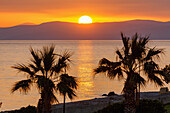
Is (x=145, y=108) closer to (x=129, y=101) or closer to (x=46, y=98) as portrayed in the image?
(x=129, y=101)

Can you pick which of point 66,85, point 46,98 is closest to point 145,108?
point 66,85

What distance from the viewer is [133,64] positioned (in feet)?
56.4

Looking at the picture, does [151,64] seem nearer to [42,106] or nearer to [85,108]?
[42,106]

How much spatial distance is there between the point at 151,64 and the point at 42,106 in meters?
5.96

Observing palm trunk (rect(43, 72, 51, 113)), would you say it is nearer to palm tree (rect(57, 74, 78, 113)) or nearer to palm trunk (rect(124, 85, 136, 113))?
palm tree (rect(57, 74, 78, 113))

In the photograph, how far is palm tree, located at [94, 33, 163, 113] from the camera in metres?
16.7

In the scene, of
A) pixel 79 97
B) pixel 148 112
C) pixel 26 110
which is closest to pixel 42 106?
pixel 148 112

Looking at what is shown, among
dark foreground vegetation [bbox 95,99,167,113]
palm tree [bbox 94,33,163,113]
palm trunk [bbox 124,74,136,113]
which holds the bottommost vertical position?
dark foreground vegetation [bbox 95,99,167,113]

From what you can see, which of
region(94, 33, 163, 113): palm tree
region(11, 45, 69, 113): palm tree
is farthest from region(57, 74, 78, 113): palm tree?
region(94, 33, 163, 113): palm tree

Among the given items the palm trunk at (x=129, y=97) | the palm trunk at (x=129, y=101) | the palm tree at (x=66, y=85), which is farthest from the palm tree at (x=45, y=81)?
the palm trunk at (x=129, y=101)

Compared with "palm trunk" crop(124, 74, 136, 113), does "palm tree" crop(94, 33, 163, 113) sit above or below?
above

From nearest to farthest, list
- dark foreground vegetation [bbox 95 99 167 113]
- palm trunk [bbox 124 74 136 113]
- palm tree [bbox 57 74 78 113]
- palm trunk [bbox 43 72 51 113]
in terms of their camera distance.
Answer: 1. palm tree [bbox 57 74 78 113]
2. palm trunk [bbox 43 72 51 113]
3. palm trunk [bbox 124 74 136 113]
4. dark foreground vegetation [bbox 95 99 167 113]

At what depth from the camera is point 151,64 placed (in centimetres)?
1652

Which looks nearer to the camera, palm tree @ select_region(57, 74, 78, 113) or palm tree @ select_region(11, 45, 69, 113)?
palm tree @ select_region(57, 74, 78, 113)
